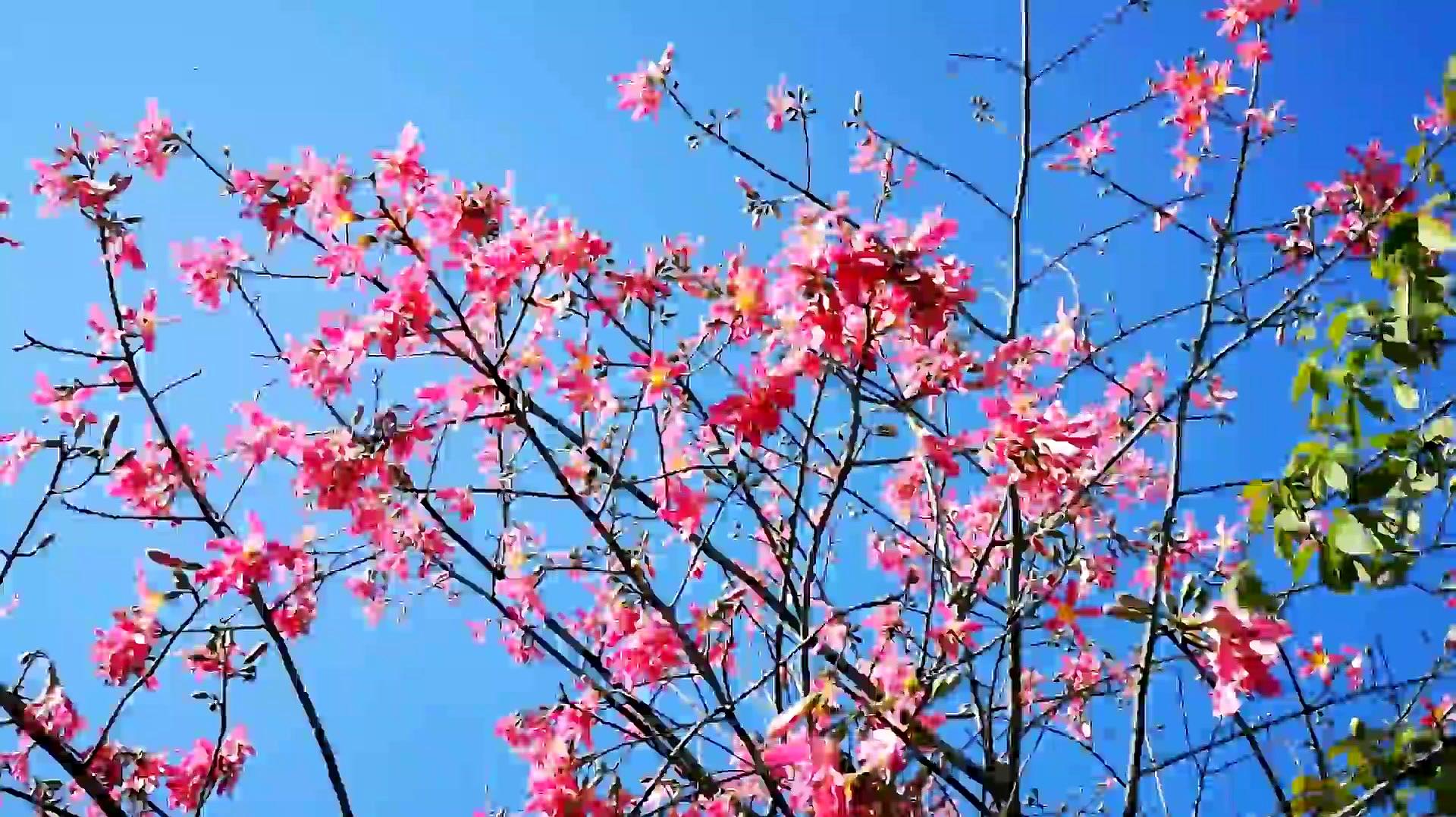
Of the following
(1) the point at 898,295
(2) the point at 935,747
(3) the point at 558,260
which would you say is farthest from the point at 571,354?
(2) the point at 935,747

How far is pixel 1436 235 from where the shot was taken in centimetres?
96

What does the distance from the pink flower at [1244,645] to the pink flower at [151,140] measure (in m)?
2.11

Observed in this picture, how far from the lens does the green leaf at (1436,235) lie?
37.1 inches

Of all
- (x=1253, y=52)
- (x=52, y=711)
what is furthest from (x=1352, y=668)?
(x=52, y=711)

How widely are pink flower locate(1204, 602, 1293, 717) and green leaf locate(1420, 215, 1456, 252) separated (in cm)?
56

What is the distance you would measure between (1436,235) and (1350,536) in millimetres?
264

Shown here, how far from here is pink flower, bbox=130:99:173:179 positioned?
2.32 meters

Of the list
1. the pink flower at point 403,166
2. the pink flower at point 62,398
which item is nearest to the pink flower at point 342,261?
the pink flower at point 403,166

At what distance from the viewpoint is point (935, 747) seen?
170cm

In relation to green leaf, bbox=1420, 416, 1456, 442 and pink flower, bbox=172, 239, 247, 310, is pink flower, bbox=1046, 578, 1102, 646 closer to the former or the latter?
green leaf, bbox=1420, 416, 1456, 442

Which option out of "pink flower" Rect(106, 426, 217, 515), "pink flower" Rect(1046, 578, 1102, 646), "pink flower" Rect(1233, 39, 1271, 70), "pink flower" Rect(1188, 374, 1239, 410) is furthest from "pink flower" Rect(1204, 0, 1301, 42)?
"pink flower" Rect(106, 426, 217, 515)

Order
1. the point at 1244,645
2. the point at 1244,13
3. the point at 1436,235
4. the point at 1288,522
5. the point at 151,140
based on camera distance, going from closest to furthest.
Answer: the point at 1436,235 → the point at 1288,522 → the point at 1244,645 → the point at 151,140 → the point at 1244,13

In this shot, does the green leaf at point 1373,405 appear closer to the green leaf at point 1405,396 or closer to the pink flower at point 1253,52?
the green leaf at point 1405,396

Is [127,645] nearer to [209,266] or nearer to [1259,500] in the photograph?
[209,266]
